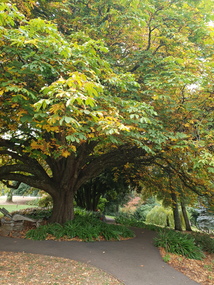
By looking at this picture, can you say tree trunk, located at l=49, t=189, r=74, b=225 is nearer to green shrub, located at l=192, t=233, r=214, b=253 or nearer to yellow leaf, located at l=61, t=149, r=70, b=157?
yellow leaf, located at l=61, t=149, r=70, b=157

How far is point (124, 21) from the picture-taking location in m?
7.42

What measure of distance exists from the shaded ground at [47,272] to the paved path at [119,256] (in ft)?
1.18

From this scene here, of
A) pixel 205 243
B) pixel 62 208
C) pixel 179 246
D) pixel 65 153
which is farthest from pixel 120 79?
pixel 205 243

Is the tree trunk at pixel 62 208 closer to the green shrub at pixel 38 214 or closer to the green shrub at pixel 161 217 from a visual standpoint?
the green shrub at pixel 38 214

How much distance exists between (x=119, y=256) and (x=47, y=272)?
246 cm

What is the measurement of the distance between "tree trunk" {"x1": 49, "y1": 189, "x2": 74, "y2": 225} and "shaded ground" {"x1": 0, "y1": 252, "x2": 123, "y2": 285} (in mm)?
3408

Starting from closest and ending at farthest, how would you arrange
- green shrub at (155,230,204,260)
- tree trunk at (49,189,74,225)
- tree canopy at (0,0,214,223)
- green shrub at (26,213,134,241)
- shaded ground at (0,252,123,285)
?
shaded ground at (0,252,123,285) < tree canopy at (0,0,214,223) < green shrub at (155,230,204,260) < green shrub at (26,213,134,241) < tree trunk at (49,189,74,225)

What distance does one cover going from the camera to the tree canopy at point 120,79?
5133 mm

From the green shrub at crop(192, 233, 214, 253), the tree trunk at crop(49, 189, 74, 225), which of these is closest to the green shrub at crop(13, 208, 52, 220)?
the tree trunk at crop(49, 189, 74, 225)

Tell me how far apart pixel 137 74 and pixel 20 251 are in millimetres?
7577

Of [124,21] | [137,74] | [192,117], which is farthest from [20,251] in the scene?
[124,21]

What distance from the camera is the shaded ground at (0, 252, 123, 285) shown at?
4617 millimetres

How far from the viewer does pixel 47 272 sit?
5.02 m

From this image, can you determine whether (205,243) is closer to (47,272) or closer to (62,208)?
(62,208)
